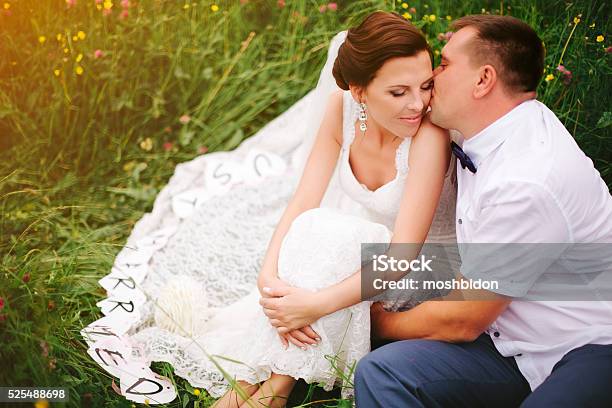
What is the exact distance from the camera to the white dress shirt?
6.45 feet

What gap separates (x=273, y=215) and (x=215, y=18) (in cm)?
141

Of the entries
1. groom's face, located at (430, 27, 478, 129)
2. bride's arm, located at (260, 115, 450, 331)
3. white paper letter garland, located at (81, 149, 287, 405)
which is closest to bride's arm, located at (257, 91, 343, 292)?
bride's arm, located at (260, 115, 450, 331)

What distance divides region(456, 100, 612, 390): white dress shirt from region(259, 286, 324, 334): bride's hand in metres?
0.50

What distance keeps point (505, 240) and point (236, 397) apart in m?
1.06

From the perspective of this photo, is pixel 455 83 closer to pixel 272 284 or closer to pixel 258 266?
pixel 272 284

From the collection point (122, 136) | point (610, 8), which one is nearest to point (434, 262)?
point (610, 8)

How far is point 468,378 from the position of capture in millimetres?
2100

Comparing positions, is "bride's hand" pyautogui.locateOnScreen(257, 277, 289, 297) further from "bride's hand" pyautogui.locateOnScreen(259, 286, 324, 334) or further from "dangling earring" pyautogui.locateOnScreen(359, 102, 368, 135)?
"dangling earring" pyautogui.locateOnScreen(359, 102, 368, 135)

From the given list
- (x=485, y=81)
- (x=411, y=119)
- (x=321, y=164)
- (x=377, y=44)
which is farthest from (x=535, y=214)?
(x=321, y=164)

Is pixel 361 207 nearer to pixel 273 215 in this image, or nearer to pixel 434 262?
pixel 434 262

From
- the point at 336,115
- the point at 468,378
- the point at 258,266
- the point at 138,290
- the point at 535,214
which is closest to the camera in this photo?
the point at 535,214

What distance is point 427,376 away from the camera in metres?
2.06

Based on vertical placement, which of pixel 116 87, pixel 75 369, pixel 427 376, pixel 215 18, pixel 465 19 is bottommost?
pixel 75 369

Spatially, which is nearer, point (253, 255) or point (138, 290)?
point (138, 290)
